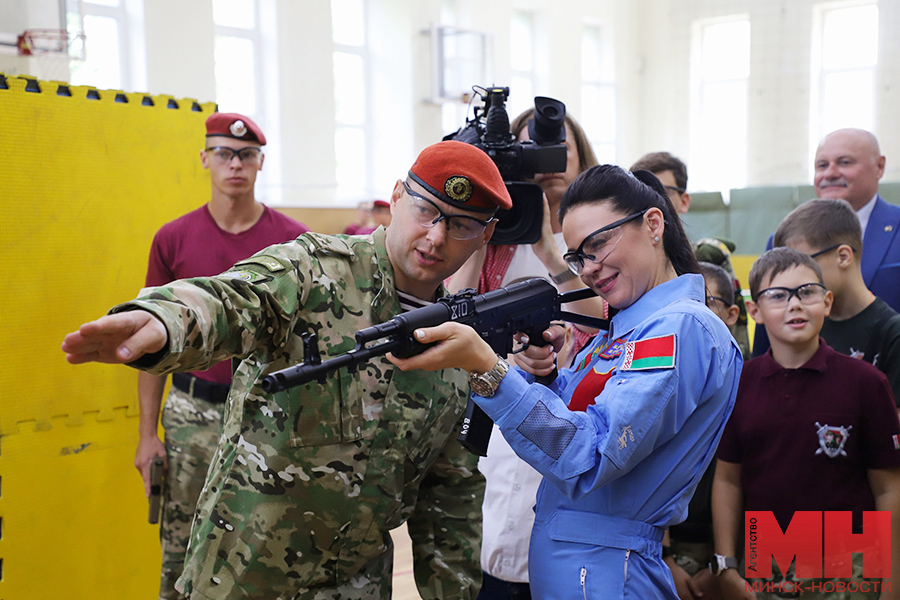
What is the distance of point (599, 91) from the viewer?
508 inches

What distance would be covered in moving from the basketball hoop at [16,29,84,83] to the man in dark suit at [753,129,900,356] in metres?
4.37

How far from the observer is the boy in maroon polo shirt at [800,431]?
6.79 feet

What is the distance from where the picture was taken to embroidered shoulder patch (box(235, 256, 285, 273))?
4.42ft

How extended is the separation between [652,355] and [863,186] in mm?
2193

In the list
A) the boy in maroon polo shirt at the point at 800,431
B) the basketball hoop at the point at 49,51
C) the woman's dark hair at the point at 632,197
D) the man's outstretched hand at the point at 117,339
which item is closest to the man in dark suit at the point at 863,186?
the boy in maroon polo shirt at the point at 800,431

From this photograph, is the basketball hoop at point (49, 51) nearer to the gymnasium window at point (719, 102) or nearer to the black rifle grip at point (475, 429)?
the black rifle grip at point (475, 429)

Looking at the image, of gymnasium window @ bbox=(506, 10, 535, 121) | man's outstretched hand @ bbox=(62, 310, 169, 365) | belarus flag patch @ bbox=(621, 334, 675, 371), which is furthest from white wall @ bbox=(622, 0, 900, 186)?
man's outstretched hand @ bbox=(62, 310, 169, 365)

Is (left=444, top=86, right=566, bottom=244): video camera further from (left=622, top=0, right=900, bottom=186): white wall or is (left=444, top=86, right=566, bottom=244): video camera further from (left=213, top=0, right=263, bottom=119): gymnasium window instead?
(left=622, top=0, right=900, bottom=186): white wall

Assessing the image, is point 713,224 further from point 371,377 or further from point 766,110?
point 371,377

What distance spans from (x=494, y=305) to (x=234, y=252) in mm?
1630

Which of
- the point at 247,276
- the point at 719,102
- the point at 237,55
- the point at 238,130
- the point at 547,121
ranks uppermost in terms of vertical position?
the point at 719,102

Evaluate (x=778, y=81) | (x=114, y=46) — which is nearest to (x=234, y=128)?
(x=114, y=46)

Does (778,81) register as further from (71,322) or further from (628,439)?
(628,439)

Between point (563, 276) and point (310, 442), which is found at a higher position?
point (563, 276)
